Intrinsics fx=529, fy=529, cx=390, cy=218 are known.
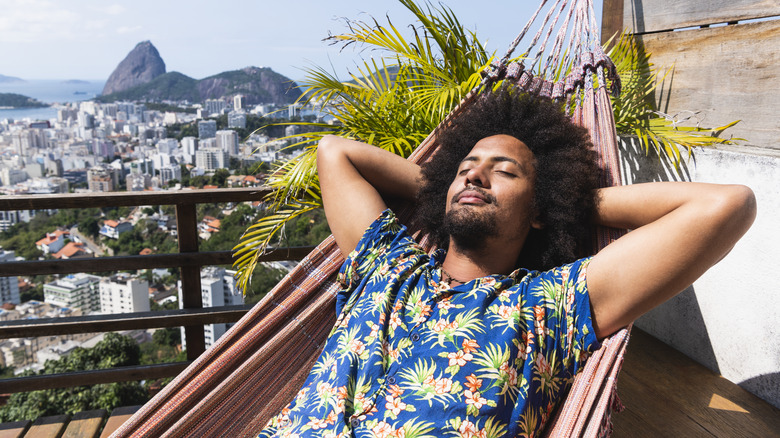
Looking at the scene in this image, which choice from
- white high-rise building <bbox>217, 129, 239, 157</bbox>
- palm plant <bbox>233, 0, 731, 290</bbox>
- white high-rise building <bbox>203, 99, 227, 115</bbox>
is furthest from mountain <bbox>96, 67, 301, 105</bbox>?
palm plant <bbox>233, 0, 731, 290</bbox>

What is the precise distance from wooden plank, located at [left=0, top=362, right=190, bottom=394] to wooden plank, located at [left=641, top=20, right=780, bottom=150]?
2620 millimetres

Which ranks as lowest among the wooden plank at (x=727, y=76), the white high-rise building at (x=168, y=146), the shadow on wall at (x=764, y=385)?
the white high-rise building at (x=168, y=146)

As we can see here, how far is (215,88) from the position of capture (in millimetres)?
49719

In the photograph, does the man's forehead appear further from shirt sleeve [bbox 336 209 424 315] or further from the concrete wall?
the concrete wall

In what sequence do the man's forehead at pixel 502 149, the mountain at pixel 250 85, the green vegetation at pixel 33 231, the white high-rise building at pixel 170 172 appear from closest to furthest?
the man's forehead at pixel 502 149 < the green vegetation at pixel 33 231 < the white high-rise building at pixel 170 172 < the mountain at pixel 250 85

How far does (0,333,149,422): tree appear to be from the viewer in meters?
6.72

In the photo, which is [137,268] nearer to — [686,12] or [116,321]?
Result: [116,321]

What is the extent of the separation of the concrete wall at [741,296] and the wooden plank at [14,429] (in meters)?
2.73

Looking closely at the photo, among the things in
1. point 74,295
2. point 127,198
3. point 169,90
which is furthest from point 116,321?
point 169,90

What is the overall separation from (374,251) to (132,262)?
156cm

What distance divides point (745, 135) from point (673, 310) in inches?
30.0

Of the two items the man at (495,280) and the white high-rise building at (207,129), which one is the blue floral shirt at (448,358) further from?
the white high-rise building at (207,129)

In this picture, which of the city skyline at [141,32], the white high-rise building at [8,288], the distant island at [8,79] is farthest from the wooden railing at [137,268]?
the distant island at [8,79]

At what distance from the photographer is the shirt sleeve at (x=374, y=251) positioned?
1500mm
